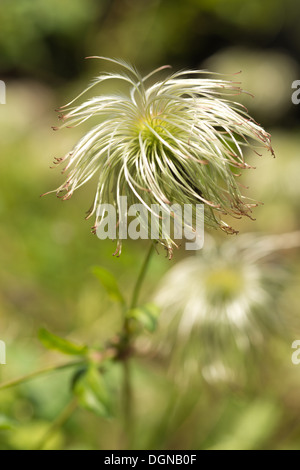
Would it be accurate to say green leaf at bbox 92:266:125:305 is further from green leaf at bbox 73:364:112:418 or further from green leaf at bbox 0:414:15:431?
green leaf at bbox 0:414:15:431

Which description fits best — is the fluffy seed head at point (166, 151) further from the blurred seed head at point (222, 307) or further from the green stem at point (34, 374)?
the blurred seed head at point (222, 307)

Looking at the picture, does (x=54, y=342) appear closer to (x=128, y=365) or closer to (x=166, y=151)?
(x=128, y=365)

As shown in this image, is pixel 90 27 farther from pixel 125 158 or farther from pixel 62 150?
pixel 125 158

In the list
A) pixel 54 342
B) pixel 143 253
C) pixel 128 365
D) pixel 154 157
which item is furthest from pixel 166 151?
pixel 143 253

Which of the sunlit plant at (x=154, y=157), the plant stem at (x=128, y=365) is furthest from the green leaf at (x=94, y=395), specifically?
the plant stem at (x=128, y=365)

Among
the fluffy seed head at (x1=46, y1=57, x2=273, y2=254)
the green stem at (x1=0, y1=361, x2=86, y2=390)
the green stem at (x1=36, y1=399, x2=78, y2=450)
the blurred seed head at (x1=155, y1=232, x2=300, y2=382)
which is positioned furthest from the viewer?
the blurred seed head at (x1=155, y1=232, x2=300, y2=382)

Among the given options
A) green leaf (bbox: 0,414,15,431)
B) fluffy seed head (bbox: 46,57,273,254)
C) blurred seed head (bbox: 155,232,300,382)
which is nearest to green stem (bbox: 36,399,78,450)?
green leaf (bbox: 0,414,15,431)

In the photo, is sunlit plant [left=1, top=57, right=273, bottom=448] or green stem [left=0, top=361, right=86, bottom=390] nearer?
sunlit plant [left=1, top=57, right=273, bottom=448]
